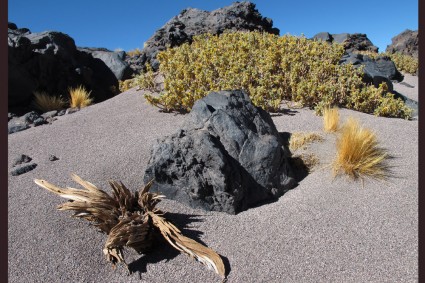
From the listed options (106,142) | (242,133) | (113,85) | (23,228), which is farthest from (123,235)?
(113,85)

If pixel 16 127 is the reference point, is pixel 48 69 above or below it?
above

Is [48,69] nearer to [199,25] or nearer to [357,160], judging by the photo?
[199,25]

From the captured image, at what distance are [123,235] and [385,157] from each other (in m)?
3.36

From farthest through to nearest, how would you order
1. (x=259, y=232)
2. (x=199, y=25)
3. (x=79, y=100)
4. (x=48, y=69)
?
(x=199, y=25), (x=48, y=69), (x=79, y=100), (x=259, y=232)

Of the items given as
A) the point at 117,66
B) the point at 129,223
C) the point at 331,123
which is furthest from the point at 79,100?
the point at 129,223

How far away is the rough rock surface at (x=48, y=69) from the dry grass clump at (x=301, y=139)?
636 centimetres

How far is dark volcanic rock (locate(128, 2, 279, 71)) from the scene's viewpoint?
11438 millimetres

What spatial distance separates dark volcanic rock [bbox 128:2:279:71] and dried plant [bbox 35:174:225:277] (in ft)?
27.3

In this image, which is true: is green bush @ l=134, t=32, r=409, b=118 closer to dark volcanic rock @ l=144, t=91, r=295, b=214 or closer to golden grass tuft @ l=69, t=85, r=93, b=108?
golden grass tuft @ l=69, t=85, r=93, b=108

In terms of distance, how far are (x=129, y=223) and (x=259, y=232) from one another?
116cm

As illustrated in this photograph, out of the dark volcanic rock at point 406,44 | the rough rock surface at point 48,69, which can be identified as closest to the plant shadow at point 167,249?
the rough rock surface at point 48,69

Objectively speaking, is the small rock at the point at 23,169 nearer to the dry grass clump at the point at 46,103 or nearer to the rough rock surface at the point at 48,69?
the dry grass clump at the point at 46,103

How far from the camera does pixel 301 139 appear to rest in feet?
15.9

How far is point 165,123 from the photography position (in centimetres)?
604
